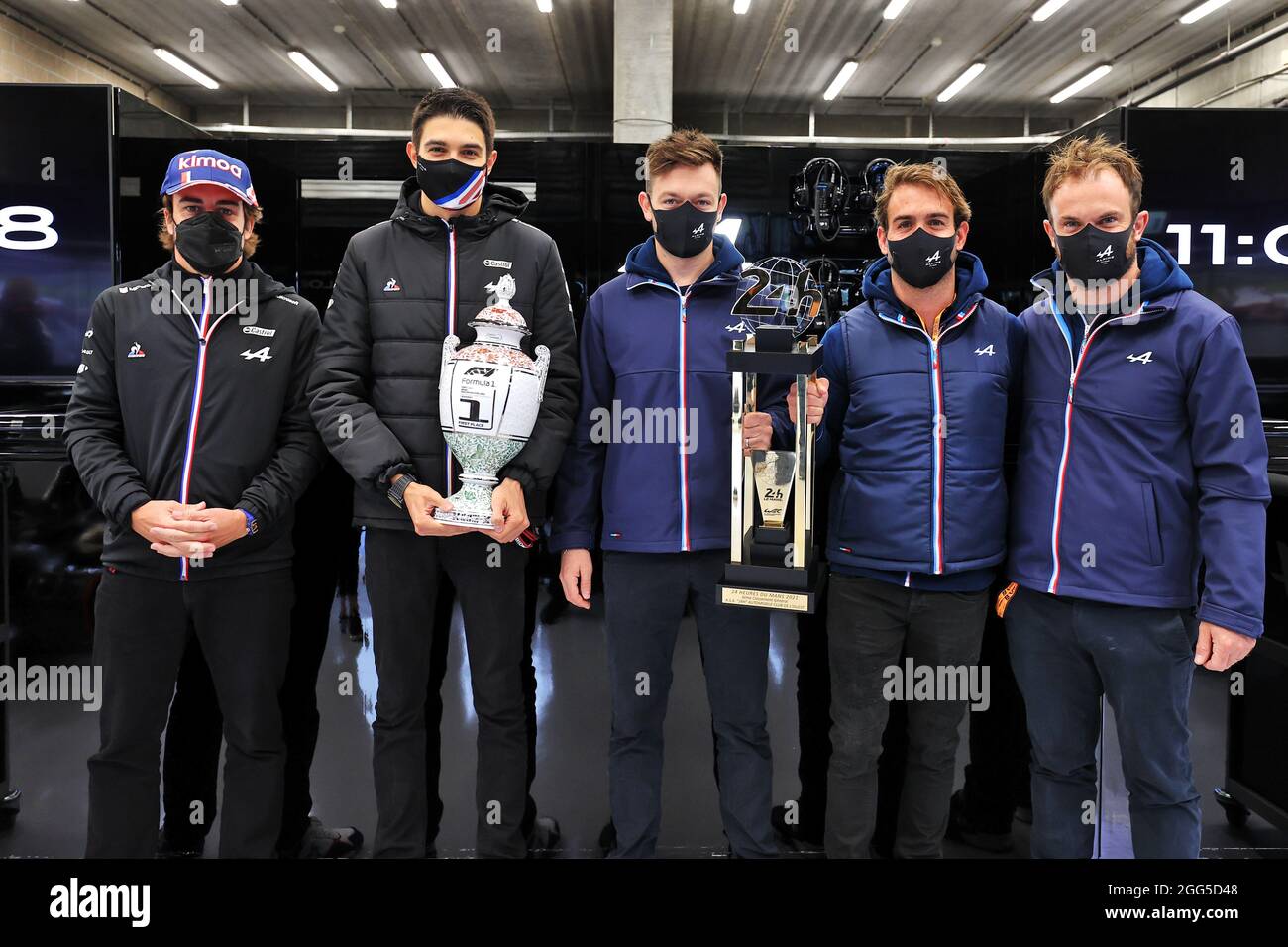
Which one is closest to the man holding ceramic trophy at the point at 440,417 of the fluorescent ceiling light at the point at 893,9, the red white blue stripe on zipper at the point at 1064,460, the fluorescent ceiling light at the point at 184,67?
the red white blue stripe on zipper at the point at 1064,460

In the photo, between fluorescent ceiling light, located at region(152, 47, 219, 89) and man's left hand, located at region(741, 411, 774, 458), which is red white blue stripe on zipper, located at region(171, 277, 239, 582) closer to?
man's left hand, located at region(741, 411, 774, 458)

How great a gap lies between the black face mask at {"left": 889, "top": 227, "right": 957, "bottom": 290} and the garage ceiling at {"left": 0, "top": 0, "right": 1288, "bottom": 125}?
7311 millimetres

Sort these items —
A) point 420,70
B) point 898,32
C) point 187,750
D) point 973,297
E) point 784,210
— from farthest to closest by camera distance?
point 420,70
point 898,32
point 784,210
point 187,750
point 973,297

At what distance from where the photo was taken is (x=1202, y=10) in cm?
851

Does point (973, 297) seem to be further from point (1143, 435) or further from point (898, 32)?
point (898, 32)

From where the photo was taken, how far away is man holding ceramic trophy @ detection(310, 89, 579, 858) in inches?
78.1

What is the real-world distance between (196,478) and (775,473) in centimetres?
129

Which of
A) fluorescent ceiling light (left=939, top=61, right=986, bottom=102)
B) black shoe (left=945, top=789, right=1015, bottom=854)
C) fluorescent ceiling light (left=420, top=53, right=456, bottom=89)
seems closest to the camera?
black shoe (left=945, top=789, right=1015, bottom=854)

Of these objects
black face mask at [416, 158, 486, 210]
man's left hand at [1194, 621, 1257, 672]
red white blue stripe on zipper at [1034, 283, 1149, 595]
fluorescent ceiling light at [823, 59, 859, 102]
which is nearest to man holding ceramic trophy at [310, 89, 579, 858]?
black face mask at [416, 158, 486, 210]

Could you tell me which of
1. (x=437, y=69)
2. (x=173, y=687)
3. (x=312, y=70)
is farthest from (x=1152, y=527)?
(x=312, y=70)

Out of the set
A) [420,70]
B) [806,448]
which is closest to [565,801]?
[806,448]

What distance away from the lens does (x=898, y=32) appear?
361 inches

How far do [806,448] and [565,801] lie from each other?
122 centimetres
